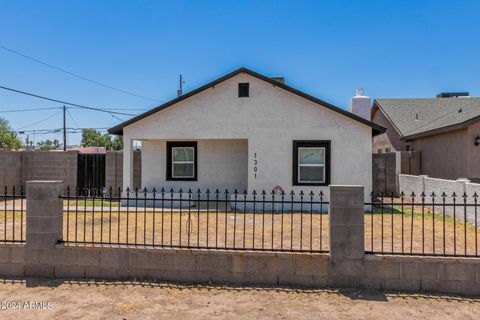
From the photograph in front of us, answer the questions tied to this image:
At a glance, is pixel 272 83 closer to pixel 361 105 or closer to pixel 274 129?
pixel 274 129

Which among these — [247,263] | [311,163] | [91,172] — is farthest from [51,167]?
[247,263]

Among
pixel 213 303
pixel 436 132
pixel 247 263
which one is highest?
pixel 436 132

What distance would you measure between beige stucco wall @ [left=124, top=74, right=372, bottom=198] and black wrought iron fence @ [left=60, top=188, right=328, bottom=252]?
45.1 inches

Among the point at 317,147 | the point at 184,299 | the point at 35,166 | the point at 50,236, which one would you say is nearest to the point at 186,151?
the point at 317,147

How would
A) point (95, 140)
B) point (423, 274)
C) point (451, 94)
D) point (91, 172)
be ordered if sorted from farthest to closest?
point (95, 140)
point (451, 94)
point (91, 172)
point (423, 274)

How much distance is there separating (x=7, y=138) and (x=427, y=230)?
2938 inches

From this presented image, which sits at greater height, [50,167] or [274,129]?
[274,129]

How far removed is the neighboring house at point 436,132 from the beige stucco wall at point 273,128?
397 cm

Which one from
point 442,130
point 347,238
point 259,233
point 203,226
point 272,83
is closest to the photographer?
point 347,238

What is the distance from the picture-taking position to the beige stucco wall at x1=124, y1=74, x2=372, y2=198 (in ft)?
39.8

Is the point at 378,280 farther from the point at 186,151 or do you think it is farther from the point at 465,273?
the point at 186,151

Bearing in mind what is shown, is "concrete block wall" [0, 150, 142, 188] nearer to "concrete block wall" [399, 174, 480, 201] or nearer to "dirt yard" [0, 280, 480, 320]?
"dirt yard" [0, 280, 480, 320]

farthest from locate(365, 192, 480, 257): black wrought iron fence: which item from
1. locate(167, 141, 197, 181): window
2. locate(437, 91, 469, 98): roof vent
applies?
locate(437, 91, 469, 98): roof vent

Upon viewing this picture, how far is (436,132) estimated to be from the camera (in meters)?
14.8
